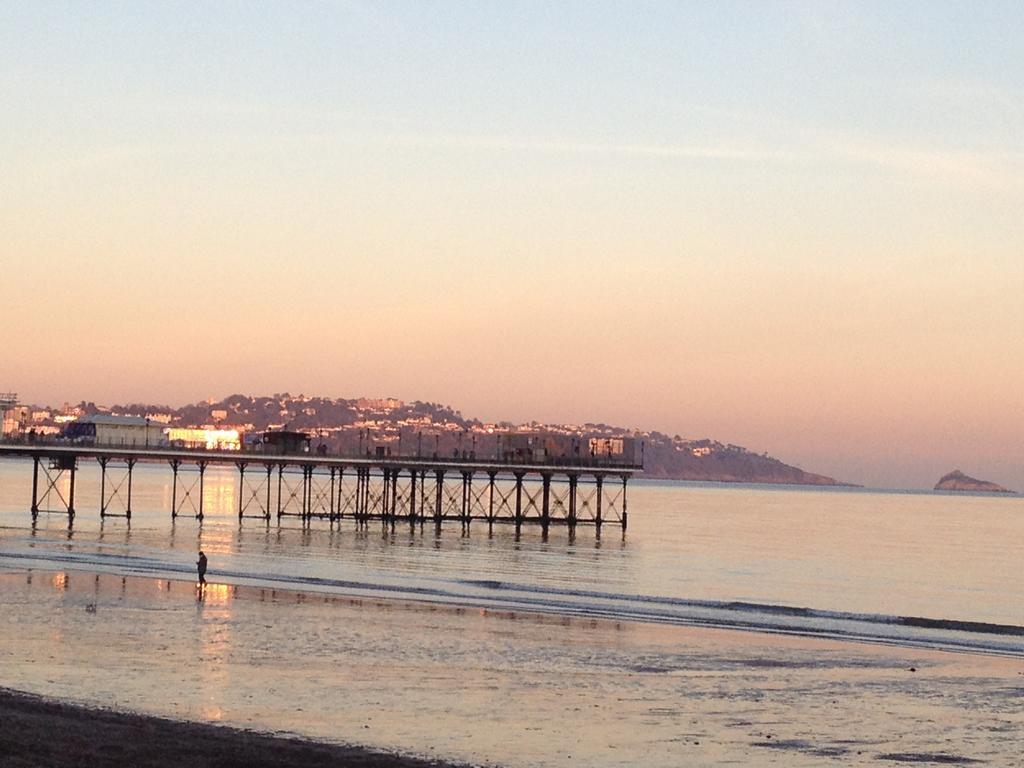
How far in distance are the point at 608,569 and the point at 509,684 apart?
135 ft

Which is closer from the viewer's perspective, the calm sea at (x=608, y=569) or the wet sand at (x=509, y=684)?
the wet sand at (x=509, y=684)

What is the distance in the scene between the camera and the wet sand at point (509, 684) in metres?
22.9

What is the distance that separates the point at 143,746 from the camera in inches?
794

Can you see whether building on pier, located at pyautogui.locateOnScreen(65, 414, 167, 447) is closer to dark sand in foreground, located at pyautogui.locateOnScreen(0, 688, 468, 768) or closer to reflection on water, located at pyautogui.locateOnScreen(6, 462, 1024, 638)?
reflection on water, located at pyautogui.locateOnScreen(6, 462, 1024, 638)

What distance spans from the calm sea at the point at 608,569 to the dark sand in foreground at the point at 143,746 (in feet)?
81.2

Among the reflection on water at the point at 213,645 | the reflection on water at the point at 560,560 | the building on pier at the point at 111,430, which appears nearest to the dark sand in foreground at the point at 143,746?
the reflection on water at the point at 213,645

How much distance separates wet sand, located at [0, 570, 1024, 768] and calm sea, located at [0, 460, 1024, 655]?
273 inches

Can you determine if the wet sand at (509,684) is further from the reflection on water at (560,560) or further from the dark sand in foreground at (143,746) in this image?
the reflection on water at (560,560)

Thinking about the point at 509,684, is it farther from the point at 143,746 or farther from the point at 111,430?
the point at 111,430

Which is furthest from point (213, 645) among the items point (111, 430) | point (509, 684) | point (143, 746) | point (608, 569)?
point (111, 430)

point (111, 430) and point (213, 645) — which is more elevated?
point (111, 430)

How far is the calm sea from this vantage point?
162 ft

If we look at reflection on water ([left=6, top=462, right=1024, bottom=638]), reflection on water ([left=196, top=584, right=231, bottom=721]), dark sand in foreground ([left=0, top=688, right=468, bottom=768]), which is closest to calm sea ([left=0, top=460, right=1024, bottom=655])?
reflection on water ([left=6, top=462, right=1024, bottom=638])

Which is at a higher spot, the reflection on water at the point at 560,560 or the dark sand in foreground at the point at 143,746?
the dark sand in foreground at the point at 143,746
